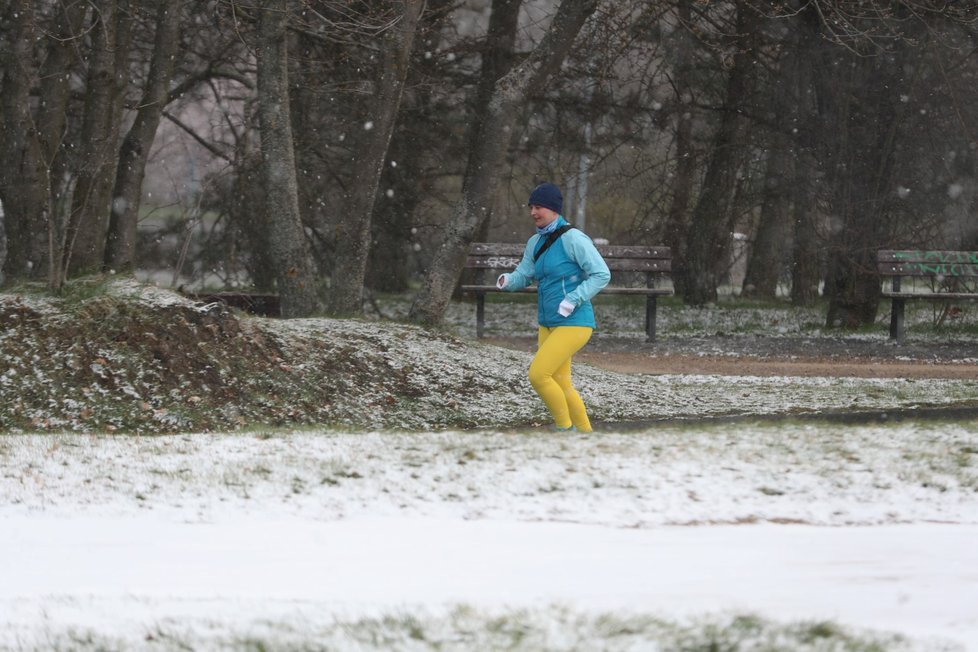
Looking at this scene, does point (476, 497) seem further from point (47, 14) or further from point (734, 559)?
point (47, 14)

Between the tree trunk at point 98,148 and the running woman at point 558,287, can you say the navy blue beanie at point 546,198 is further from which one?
the tree trunk at point 98,148

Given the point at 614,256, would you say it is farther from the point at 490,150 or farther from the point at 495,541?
the point at 495,541

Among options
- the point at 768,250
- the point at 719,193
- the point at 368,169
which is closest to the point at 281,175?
the point at 368,169

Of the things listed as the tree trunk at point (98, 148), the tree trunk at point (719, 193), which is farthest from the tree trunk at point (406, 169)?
the tree trunk at point (98, 148)

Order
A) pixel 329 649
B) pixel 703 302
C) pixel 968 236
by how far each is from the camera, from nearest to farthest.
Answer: pixel 329 649 → pixel 968 236 → pixel 703 302

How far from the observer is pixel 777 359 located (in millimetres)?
14984

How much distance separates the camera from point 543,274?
812cm

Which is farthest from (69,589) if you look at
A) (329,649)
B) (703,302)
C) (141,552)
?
(703,302)

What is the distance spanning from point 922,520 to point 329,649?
3046mm

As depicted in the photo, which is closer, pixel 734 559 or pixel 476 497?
pixel 734 559

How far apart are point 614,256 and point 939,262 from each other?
4.31 meters

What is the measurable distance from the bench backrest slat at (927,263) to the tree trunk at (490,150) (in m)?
5.83

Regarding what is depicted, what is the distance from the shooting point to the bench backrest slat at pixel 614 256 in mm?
16891

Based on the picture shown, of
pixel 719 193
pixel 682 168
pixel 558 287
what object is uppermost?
pixel 682 168
